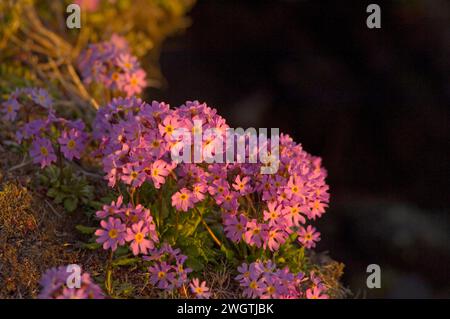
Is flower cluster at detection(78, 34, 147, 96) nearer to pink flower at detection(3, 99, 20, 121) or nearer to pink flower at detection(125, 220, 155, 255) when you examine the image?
pink flower at detection(3, 99, 20, 121)

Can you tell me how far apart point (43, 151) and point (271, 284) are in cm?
145

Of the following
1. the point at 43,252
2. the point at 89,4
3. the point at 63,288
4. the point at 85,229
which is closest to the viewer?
the point at 63,288

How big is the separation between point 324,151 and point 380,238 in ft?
3.36

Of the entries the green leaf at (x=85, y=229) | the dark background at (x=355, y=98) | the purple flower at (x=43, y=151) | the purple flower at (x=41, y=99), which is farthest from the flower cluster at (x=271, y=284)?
the dark background at (x=355, y=98)

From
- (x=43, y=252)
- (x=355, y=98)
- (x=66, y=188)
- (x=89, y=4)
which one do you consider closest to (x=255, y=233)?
(x=43, y=252)

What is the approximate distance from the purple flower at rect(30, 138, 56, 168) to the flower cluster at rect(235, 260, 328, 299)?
1210 millimetres

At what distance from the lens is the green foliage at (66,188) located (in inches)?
151

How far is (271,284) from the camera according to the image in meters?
3.12

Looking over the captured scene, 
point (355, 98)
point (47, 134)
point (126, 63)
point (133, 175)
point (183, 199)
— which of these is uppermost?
point (355, 98)

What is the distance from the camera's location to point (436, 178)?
261 inches

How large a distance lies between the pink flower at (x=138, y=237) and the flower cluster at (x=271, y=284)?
459mm

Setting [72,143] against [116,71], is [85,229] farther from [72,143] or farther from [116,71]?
[116,71]

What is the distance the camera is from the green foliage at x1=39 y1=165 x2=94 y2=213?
385cm

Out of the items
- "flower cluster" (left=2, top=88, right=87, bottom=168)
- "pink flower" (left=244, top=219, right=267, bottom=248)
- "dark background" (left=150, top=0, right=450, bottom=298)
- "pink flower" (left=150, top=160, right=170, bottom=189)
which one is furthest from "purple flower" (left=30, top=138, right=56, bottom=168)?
"dark background" (left=150, top=0, right=450, bottom=298)
